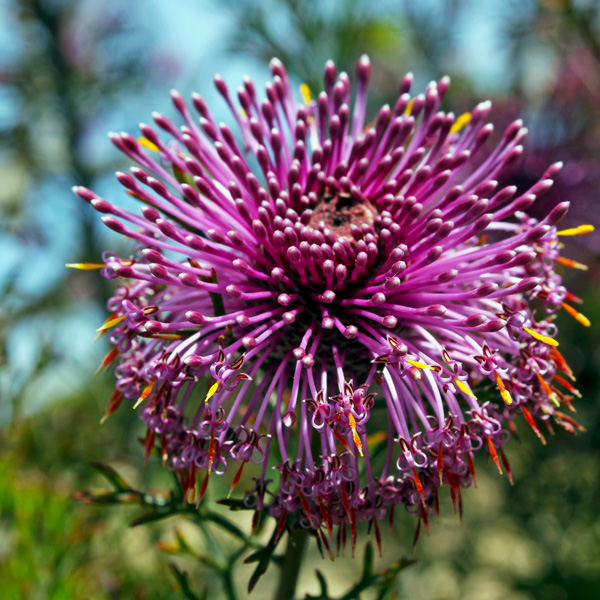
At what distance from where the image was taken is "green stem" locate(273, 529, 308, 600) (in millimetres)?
1807

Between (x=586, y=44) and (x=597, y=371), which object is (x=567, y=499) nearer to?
(x=597, y=371)

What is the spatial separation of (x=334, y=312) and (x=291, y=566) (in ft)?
2.92

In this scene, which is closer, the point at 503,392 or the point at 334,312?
the point at 503,392

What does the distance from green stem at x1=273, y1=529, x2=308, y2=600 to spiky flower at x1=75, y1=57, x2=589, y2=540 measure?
0.22 m

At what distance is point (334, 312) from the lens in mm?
1688

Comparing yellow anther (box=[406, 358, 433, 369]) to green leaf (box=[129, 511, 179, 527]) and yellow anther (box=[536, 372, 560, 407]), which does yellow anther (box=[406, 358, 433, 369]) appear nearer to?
yellow anther (box=[536, 372, 560, 407])

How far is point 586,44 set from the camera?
3.46m

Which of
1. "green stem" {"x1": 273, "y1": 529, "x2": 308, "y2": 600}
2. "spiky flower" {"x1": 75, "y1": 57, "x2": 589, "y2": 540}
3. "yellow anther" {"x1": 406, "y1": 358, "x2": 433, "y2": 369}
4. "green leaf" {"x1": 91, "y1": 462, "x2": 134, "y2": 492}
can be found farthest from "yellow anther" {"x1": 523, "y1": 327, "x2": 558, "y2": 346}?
"green leaf" {"x1": 91, "y1": 462, "x2": 134, "y2": 492}

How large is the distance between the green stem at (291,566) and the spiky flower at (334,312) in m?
0.22

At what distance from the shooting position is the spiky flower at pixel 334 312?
1.52 meters

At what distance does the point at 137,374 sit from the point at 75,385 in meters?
3.62

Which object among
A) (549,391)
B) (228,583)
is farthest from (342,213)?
(228,583)

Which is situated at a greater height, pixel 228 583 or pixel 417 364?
pixel 417 364

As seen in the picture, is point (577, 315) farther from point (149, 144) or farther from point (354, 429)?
point (149, 144)
